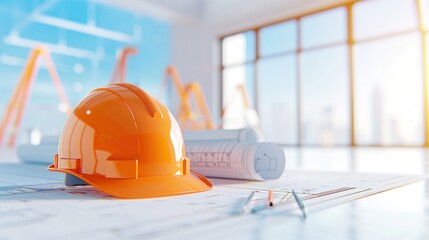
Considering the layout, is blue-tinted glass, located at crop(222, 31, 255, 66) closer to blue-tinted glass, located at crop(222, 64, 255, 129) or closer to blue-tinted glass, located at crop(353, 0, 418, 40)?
blue-tinted glass, located at crop(222, 64, 255, 129)

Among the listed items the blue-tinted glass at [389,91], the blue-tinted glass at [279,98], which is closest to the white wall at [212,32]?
the blue-tinted glass at [279,98]

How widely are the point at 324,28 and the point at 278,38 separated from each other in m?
1.06

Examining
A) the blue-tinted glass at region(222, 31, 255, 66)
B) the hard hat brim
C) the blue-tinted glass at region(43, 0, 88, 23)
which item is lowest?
the hard hat brim

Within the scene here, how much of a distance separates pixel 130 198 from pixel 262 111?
26.1ft

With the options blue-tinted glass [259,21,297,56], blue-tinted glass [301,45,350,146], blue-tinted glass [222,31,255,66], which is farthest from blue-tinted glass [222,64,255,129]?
blue-tinted glass [301,45,350,146]

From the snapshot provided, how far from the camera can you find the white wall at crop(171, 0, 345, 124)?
26.8 ft

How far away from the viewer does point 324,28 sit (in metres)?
7.82

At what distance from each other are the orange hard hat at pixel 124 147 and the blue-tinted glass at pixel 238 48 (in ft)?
25.7

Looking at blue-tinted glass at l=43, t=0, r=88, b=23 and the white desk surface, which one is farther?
blue-tinted glass at l=43, t=0, r=88, b=23

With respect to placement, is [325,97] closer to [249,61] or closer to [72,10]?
[249,61]

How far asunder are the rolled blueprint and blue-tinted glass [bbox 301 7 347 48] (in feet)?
20.9

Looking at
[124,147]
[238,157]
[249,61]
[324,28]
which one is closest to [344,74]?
[324,28]

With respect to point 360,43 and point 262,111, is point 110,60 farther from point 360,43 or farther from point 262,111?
point 360,43

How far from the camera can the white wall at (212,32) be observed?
26.8ft
